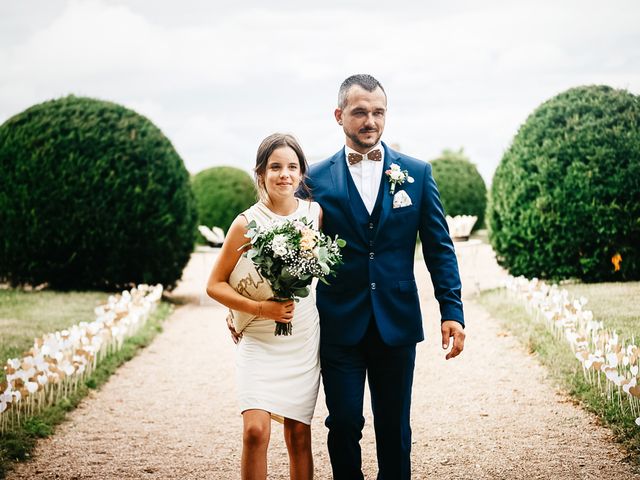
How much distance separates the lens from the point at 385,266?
3.45 m

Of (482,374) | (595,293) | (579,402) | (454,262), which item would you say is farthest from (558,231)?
(454,262)

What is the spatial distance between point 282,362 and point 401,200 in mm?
968

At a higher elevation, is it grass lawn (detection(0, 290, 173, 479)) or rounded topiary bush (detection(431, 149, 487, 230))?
rounded topiary bush (detection(431, 149, 487, 230))

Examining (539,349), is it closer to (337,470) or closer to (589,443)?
(589,443)

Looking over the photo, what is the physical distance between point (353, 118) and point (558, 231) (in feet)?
21.9

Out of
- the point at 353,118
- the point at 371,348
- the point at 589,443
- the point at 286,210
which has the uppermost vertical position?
the point at 353,118

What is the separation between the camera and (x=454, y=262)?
137 inches

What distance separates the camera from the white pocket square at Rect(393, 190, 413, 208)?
3447mm

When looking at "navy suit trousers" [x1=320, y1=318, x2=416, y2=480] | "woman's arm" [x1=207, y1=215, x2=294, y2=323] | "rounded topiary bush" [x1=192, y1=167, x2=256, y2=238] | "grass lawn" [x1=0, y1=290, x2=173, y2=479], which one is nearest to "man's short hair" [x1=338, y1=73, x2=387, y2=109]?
"woman's arm" [x1=207, y1=215, x2=294, y2=323]

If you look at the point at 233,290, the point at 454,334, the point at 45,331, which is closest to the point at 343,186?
the point at 233,290

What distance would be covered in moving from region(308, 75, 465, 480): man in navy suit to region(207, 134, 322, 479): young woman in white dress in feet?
0.31

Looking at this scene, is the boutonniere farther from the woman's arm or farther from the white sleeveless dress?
the woman's arm

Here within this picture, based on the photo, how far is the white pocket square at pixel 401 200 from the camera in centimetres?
345

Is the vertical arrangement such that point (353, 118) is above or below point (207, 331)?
above
